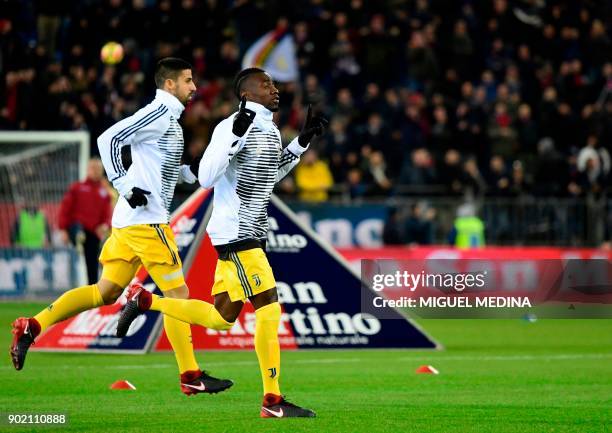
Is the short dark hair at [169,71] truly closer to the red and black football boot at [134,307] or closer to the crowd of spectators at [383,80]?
the red and black football boot at [134,307]

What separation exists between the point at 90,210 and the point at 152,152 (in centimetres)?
888

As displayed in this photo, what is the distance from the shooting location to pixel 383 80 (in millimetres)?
29469

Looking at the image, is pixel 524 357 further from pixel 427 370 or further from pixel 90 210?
pixel 90 210

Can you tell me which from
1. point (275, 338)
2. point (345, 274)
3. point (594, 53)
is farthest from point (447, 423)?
point (594, 53)

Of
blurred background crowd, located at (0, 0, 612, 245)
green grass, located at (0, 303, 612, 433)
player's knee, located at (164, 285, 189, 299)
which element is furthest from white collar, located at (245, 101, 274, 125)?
blurred background crowd, located at (0, 0, 612, 245)

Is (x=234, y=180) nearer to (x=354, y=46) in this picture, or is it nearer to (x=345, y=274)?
(x=345, y=274)

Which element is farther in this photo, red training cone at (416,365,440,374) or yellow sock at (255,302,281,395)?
red training cone at (416,365,440,374)

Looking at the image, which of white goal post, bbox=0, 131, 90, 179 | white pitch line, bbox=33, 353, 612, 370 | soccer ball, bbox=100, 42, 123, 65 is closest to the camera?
white pitch line, bbox=33, 353, 612, 370

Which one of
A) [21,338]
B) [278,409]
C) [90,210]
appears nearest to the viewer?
[278,409]

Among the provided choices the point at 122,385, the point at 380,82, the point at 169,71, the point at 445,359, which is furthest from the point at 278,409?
the point at 380,82

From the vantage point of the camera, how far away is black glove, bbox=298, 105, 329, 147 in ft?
36.0

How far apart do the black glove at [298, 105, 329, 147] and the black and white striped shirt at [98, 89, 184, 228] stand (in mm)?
1313

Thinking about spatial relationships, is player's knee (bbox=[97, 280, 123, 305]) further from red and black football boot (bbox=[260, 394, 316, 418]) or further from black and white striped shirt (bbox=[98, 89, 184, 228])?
red and black football boot (bbox=[260, 394, 316, 418])

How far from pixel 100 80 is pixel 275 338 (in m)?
16.8
